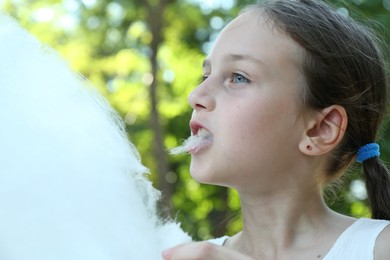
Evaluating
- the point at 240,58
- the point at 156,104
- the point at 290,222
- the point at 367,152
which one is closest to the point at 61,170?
the point at 240,58

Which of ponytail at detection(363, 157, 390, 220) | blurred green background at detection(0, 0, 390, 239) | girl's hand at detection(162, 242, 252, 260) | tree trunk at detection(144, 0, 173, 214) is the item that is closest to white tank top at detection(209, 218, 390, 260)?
ponytail at detection(363, 157, 390, 220)

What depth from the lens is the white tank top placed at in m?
1.67

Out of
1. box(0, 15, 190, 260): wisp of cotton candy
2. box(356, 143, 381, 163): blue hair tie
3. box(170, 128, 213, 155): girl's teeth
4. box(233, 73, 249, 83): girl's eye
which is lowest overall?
box(356, 143, 381, 163): blue hair tie

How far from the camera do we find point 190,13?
374 inches

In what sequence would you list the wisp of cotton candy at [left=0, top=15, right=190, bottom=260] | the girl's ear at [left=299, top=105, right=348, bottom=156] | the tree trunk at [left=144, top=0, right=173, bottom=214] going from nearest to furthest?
the wisp of cotton candy at [left=0, top=15, right=190, bottom=260] < the girl's ear at [left=299, top=105, right=348, bottom=156] < the tree trunk at [left=144, top=0, right=173, bottom=214]

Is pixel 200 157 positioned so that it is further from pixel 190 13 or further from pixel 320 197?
pixel 190 13

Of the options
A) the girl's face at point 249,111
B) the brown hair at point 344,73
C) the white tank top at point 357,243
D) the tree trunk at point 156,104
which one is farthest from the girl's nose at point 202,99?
the tree trunk at point 156,104

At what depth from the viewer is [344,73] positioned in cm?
180

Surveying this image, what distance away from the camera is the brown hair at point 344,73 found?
175 centimetres

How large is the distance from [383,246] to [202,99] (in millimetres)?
598

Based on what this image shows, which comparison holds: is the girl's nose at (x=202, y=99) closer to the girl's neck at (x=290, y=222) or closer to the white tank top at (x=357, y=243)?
the girl's neck at (x=290, y=222)

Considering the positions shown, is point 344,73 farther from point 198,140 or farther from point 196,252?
point 196,252

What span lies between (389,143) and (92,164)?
5.24 metres

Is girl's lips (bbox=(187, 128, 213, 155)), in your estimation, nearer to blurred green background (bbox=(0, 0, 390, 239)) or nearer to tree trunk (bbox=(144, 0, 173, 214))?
tree trunk (bbox=(144, 0, 173, 214))
